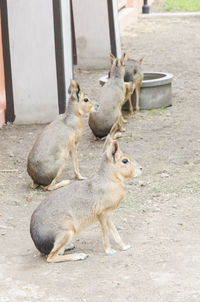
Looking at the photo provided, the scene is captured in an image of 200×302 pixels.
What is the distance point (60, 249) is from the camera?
546 cm

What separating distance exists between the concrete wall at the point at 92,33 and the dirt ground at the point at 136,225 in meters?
2.22

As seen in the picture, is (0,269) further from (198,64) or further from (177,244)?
(198,64)

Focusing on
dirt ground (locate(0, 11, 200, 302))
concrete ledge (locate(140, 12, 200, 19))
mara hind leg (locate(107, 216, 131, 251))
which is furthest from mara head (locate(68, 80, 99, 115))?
concrete ledge (locate(140, 12, 200, 19))

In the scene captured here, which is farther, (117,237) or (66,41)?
(66,41)

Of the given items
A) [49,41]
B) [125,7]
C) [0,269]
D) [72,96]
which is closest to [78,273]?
[0,269]

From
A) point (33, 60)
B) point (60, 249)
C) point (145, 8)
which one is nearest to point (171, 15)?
point (145, 8)

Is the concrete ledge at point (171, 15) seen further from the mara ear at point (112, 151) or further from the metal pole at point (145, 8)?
the mara ear at point (112, 151)

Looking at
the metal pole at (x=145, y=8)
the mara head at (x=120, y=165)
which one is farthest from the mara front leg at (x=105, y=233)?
the metal pole at (x=145, y=8)

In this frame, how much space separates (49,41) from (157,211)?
4117 mm

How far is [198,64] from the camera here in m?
13.4

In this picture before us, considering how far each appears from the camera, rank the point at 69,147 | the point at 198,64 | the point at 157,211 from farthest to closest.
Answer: the point at 198,64 < the point at 69,147 < the point at 157,211

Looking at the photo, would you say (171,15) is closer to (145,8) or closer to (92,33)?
(145,8)

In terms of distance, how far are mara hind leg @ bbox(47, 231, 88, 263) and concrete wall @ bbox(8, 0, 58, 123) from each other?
479 cm

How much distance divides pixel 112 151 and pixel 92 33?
8.15 metres
